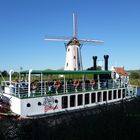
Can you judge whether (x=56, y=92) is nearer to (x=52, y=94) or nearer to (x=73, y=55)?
(x=52, y=94)

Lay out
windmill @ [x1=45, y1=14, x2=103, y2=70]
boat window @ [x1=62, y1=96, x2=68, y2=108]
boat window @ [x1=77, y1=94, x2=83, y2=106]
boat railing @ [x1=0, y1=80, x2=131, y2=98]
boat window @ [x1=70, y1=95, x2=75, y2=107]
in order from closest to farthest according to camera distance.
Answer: boat railing @ [x1=0, y1=80, x2=131, y2=98] < boat window @ [x1=62, y1=96, x2=68, y2=108] < boat window @ [x1=70, y1=95, x2=75, y2=107] < boat window @ [x1=77, y1=94, x2=83, y2=106] < windmill @ [x1=45, y1=14, x2=103, y2=70]

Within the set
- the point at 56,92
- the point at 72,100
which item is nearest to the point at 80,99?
the point at 72,100

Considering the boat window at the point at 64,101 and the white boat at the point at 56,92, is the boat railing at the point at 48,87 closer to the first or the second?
the white boat at the point at 56,92

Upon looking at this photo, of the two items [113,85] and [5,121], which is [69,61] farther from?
[5,121]

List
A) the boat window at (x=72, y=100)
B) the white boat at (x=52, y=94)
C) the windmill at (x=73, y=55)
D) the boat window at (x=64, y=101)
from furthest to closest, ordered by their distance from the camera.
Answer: the windmill at (x=73, y=55) < the boat window at (x=72, y=100) < the boat window at (x=64, y=101) < the white boat at (x=52, y=94)

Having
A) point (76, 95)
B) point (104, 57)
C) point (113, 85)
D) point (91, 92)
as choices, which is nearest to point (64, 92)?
point (76, 95)

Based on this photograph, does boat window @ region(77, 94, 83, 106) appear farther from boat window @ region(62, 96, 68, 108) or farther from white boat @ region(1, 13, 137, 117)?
boat window @ region(62, 96, 68, 108)

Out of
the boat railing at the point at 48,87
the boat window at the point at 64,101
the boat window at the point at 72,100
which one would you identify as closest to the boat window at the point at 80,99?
the boat railing at the point at 48,87

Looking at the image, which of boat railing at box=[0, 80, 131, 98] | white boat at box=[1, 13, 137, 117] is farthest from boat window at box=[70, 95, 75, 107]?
boat railing at box=[0, 80, 131, 98]

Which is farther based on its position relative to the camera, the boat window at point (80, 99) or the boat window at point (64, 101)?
the boat window at point (80, 99)

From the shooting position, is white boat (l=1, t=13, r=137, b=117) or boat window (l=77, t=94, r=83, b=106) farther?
boat window (l=77, t=94, r=83, b=106)

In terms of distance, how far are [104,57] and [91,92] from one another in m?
11.4

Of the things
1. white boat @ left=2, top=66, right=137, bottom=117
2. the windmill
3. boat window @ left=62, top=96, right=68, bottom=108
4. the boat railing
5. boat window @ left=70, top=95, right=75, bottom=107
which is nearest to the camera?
white boat @ left=2, top=66, right=137, bottom=117

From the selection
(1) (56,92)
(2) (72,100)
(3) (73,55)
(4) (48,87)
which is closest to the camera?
(1) (56,92)
